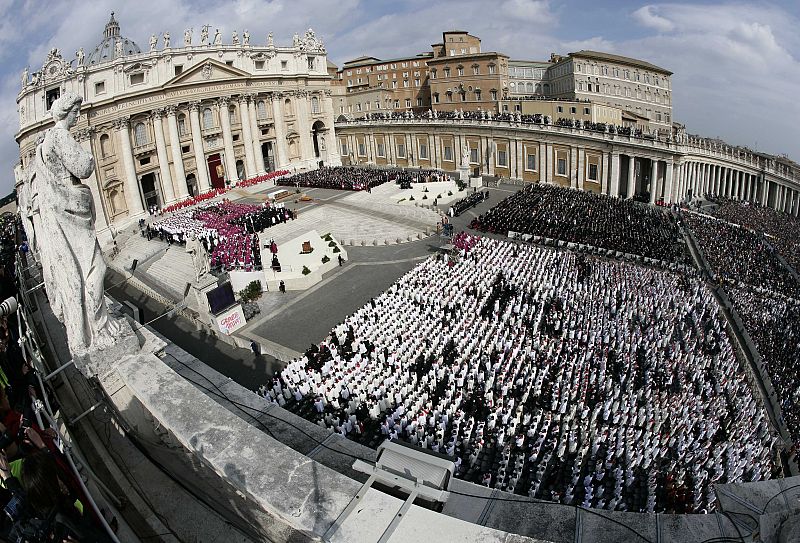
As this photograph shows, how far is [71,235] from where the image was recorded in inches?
237

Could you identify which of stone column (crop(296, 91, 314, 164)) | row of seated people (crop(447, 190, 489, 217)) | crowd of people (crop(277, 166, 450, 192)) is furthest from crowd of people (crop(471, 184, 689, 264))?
stone column (crop(296, 91, 314, 164))

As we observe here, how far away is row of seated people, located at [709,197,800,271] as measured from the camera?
31719 millimetres

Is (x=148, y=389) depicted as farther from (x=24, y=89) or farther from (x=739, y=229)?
(x=24, y=89)

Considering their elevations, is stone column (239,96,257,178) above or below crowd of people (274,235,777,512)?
above

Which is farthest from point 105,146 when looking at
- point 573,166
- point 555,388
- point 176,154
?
point 555,388

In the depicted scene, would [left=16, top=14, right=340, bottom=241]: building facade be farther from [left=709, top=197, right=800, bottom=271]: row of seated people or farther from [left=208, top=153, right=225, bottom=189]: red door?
[left=709, top=197, right=800, bottom=271]: row of seated people

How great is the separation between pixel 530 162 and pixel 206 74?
3618cm

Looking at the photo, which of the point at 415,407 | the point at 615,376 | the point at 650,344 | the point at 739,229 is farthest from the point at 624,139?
the point at 415,407

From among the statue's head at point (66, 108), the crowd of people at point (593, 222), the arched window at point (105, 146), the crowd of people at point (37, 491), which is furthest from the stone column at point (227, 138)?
the crowd of people at point (37, 491)

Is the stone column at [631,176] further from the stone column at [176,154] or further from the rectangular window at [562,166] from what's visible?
the stone column at [176,154]

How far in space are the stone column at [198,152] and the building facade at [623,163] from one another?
27.1 metres

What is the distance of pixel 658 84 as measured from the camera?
68.9m

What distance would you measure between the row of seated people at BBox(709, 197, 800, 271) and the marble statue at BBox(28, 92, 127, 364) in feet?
119

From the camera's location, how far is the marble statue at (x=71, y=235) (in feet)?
18.8
